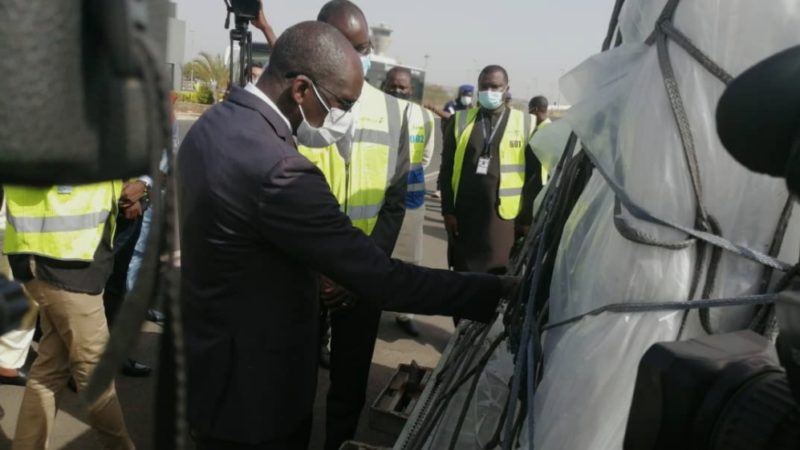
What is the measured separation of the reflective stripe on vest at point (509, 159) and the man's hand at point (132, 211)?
1.92m

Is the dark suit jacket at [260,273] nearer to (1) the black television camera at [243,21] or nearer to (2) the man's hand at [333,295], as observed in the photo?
(2) the man's hand at [333,295]

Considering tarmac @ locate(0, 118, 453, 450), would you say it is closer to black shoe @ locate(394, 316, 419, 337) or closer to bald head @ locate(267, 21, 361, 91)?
black shoe @ locate(394, 316, 419, 337)

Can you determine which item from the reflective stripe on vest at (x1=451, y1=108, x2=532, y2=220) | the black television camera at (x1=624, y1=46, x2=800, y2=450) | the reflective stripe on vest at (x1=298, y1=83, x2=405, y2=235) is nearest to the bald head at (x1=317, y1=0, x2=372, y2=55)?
the reflective stripe on vest at (x1=298, y1=83, x2=405, y2=235)

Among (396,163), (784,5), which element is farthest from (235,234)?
(396,163)

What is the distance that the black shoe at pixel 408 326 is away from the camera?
4625 mm

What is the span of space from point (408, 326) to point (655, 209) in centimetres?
358

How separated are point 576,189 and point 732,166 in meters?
0.57

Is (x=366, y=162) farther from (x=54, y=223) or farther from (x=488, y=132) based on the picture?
(x=488, y=132)

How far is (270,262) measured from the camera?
1750 millimetres

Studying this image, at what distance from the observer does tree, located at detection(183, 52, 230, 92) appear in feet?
71.9

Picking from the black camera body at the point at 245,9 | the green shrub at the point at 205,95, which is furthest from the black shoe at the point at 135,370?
the green shrub at the point at 205,95

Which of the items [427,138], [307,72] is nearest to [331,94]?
[307,72]

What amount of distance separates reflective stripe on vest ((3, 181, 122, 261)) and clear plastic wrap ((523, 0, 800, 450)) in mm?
1884

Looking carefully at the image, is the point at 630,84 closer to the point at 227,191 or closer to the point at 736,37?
the point at 736,37
